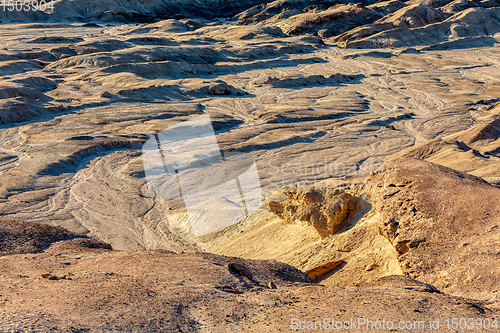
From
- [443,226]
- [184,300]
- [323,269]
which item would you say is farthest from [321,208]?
[184,300]

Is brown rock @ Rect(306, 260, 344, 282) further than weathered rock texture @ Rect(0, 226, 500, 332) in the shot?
Yes

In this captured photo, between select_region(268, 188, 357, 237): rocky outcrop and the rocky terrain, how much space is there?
5 centimetres

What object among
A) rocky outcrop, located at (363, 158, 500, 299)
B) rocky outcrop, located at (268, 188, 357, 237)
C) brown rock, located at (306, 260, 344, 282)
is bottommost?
brown rock, located at (306, 260, 344, 282)

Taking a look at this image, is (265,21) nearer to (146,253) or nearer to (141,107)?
(141,107)

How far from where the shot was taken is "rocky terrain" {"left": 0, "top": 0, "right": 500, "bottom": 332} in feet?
16.2

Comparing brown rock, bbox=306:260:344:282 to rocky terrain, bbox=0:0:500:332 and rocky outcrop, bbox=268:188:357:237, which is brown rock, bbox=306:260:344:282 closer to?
rocky terrain, bbox=0:0:500:332


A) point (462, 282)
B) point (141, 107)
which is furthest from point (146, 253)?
point (141, 107)

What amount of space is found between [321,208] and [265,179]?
5.78 meters

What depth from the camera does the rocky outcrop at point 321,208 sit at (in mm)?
8812

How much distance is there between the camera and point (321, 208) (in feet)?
30.0

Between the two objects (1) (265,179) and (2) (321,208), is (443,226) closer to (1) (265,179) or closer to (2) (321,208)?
(2) (321,208)

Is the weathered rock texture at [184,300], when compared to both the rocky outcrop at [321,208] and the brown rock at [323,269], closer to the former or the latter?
the brown rock at [323,269]

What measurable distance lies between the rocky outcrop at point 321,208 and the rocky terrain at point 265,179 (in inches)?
2.0

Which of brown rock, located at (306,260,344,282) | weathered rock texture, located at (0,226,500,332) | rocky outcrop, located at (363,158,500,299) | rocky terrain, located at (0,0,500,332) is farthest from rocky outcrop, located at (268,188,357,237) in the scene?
weathered rock texture, located at (0,226,500,332)
